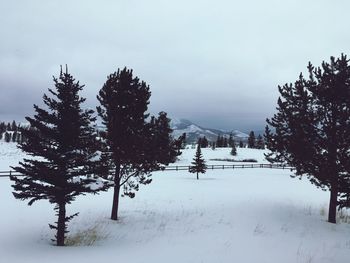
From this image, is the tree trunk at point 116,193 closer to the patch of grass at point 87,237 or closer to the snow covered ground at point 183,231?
the snow covered ground at point 183,231

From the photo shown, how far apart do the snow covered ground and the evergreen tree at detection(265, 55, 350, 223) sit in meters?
3.41

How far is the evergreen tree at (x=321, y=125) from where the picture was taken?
636 inches

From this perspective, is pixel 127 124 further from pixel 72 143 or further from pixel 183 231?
pixel 183 231

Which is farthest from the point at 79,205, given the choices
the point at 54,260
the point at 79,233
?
the point at 54,260

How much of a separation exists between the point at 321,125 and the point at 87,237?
14.2 meters

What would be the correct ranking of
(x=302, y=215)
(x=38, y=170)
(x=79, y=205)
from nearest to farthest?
(x=38, y=170) < (x=302, y=215) < (x=79, y=205)

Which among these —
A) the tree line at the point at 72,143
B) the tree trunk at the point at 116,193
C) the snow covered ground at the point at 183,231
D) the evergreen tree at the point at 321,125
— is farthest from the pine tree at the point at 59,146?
the evergreen tree at the point at 321,125

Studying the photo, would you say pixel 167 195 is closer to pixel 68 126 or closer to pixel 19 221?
pixel 19 221

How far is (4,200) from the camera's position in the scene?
891 inches

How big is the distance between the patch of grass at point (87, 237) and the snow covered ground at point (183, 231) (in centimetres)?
5

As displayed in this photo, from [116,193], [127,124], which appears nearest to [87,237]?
[116,193]

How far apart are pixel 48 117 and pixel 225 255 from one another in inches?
377

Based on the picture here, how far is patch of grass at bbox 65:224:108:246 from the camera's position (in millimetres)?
14106

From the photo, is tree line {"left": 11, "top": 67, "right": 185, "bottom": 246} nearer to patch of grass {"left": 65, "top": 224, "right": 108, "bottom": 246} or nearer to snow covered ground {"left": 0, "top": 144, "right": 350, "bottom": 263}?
patch of grass {"left": 65, "top": 224, "right": 108, "bottom": 246}
